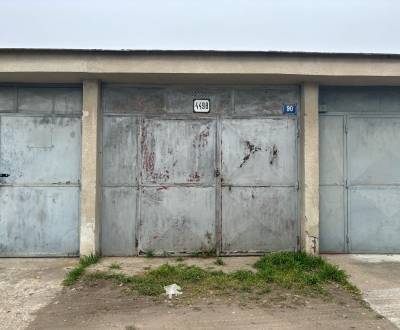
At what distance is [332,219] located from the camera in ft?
22.7

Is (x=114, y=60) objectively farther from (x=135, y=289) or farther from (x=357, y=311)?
(x=357, y=311)

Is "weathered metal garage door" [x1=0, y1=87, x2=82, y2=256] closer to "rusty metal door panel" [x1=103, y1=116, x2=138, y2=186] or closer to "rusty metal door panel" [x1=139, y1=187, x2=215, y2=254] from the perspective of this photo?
"rusty metal door panel" [x1=103, y1=116, x2=138, y2=186]

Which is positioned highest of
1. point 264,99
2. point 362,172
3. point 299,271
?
point 264,99

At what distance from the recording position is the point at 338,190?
693 centimetres

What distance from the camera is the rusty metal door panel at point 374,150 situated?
22.9 feet

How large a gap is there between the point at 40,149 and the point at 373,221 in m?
5.67

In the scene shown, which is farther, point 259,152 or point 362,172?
point 362,172

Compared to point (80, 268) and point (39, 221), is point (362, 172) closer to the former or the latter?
point (80, 268)

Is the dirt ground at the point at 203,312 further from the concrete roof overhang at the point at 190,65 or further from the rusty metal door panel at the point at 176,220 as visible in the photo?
the concrete roof overhang at the point at 190,65

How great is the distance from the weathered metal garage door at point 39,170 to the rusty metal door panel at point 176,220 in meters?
1.14

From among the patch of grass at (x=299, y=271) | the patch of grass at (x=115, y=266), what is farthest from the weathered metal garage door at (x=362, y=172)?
the patch of grass at (x=115, y=266)

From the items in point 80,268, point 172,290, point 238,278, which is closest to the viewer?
point 172,290

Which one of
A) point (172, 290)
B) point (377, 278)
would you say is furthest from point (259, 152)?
point (172, 290)

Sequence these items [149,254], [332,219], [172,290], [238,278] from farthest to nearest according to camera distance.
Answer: [332,219] < [149,254] < [238,278] < [172,290]
